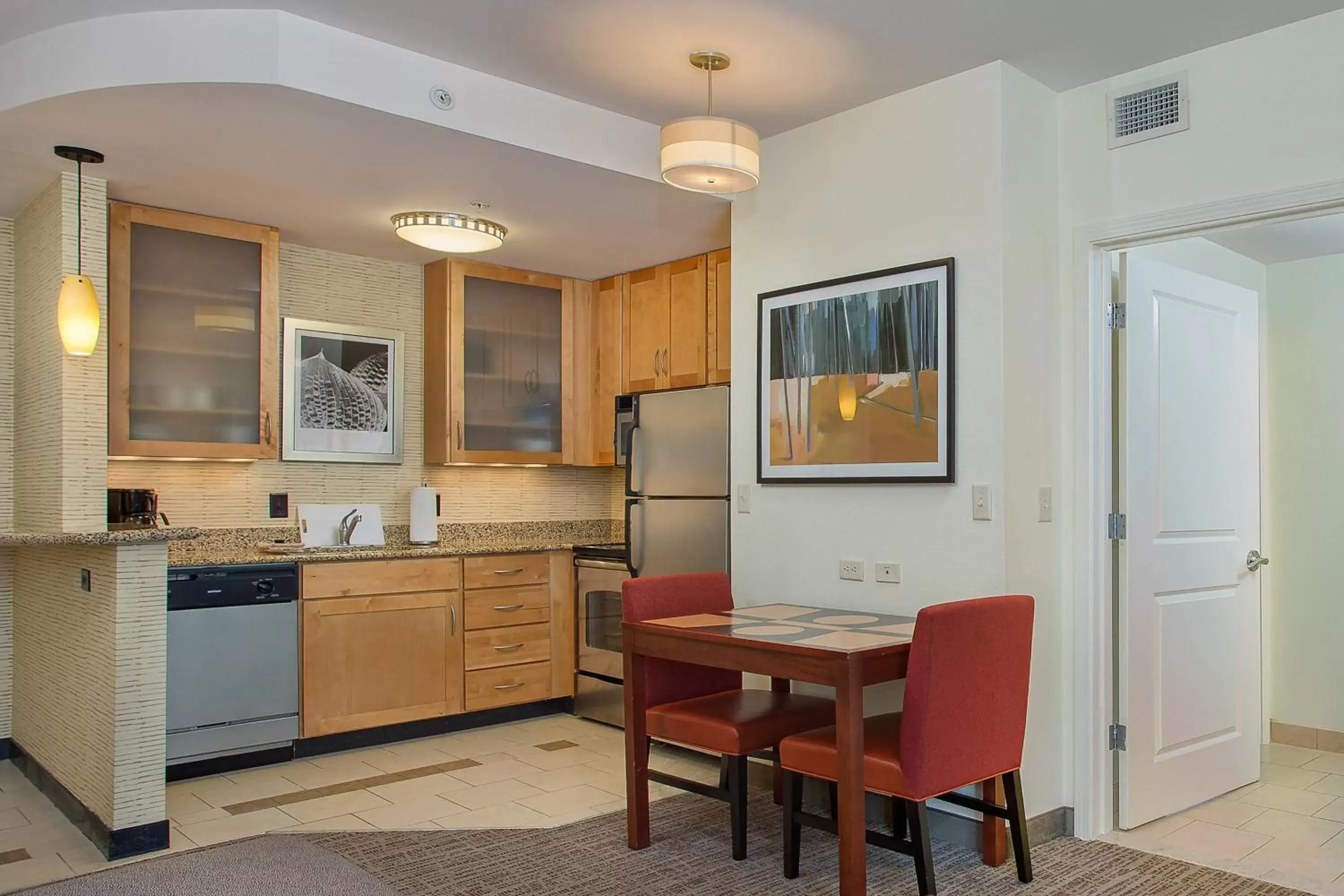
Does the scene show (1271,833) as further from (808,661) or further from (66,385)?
(66,385)

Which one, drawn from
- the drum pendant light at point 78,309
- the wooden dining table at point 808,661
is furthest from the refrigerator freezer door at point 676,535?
the drum pendant light at point 78,309

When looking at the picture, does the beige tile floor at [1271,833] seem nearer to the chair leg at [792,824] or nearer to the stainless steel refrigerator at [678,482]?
the chair leg at [792,824]

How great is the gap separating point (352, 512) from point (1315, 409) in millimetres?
4654

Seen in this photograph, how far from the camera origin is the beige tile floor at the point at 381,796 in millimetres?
3373

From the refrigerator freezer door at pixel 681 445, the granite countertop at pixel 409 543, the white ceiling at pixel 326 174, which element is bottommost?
the granite countertop at pixel 409 543

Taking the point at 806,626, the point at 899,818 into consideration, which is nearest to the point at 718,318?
the point at 806,626

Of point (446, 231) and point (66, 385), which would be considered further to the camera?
point (446, 231)

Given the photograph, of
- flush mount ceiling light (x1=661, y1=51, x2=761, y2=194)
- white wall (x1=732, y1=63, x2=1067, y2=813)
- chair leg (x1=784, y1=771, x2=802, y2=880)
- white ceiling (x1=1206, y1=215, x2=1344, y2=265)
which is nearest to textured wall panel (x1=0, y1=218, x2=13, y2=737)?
flush mount ceiling light (x1=661, y1=51, x2=761, y2=194)

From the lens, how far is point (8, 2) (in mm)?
2955

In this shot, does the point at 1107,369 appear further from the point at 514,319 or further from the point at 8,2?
the point at 8,2

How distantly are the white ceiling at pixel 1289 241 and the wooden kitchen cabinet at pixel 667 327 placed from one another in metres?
2.22

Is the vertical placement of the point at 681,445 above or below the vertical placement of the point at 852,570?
above

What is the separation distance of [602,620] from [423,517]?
1059 mm

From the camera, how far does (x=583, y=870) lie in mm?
3072
